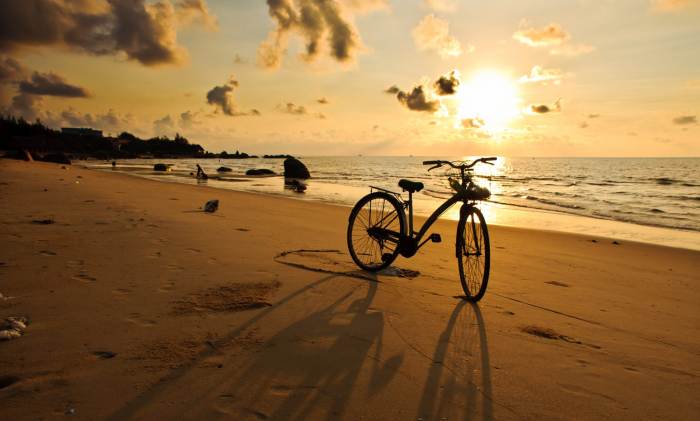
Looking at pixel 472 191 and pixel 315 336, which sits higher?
pixel 472 191

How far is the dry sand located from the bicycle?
0.96 feet

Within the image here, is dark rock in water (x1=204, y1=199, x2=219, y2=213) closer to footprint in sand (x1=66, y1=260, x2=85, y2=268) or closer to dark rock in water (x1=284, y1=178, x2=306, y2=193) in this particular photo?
footprint in sand (x1=66, y1=260, x2=85, y2=268)

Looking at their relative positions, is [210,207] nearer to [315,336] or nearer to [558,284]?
[315,336]

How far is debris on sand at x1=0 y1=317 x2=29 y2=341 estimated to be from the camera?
305cm

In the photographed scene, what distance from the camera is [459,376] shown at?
298cm

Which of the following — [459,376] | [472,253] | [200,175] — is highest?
[200,175]

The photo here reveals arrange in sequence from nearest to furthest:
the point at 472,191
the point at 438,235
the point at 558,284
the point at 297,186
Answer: the point at 472,191 < the point at 438,235 < the point at 558,284 < the point at 297,186

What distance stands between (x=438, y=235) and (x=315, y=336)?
2558 mm

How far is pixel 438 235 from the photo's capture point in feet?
17.8

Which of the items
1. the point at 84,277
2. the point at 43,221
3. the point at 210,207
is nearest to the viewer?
the point at 84,277

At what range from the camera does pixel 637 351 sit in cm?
369

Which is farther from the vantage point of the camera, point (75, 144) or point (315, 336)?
point (75, 144)

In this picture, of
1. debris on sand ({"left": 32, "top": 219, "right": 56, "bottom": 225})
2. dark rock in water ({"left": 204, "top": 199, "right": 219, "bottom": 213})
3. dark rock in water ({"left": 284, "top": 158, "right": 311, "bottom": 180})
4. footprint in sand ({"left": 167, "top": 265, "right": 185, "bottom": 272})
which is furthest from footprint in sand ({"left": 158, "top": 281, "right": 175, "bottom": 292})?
dark rock in water ({"left": 284, "top": 158, "right": 311, "bottom": 180})

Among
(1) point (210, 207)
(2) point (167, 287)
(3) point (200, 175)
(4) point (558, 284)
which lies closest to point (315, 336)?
(2) point (167, 287)
